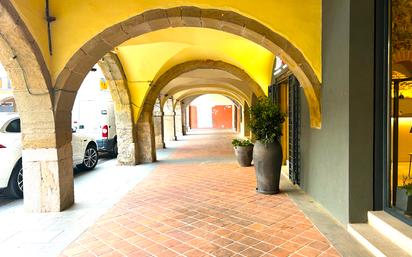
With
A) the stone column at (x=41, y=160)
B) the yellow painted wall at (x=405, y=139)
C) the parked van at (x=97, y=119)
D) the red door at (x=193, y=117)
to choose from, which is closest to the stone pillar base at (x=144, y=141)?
the parked van at (x=97, y=119)

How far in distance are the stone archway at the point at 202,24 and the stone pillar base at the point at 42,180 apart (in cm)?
65

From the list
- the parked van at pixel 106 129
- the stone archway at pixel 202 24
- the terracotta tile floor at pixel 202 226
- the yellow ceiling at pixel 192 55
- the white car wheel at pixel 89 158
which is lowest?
the terracotta tile floor at pixel 202 226

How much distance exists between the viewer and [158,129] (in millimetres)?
12148

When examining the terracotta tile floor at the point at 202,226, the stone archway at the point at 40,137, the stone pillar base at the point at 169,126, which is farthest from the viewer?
the stone pillar base at the point at 169,126

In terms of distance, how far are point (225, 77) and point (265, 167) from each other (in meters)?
7.13

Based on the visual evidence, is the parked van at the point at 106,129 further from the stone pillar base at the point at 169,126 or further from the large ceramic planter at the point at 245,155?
the stone pillar base at the point at 169,126

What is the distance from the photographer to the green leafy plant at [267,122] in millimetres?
4348

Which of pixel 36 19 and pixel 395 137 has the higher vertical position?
pixel 36 19

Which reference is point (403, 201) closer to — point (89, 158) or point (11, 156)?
point (11, 156)

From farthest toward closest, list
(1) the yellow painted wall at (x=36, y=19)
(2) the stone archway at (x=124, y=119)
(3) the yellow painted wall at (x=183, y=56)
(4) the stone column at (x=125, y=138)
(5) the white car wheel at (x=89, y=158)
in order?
(4) the stone column at (x=125, y=138)
(2) the stone archway at (x=124, y=119)
(5) the white car wheel at (x=89, y=158)
(3) the yellow painted wall at (x=183, y=56)
(1) the yellow painted wall at (x=36, y=19)

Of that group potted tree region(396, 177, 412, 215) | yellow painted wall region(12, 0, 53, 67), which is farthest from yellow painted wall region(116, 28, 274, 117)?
potted tree region(396, 177, 412, 215)

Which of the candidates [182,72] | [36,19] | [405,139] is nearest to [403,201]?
[405,139]

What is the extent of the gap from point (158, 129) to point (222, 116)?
16.8 meters

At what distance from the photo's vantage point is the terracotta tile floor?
2.63m
